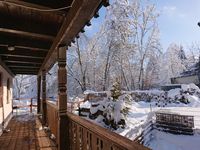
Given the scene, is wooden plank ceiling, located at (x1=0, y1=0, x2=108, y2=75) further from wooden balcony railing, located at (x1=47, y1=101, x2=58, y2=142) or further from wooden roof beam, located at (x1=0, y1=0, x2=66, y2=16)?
wooden balcony railing, located at (x1=47, y1=101, x2=58, y2=142)

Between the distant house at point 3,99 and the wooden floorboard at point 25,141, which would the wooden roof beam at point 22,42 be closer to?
the wooden floorboard at point 25,141

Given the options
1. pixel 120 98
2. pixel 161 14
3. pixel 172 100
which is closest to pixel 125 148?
pixel 120 98

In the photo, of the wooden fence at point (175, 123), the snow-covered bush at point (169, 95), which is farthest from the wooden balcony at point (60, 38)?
the snow-covered bush at point (169, 95)

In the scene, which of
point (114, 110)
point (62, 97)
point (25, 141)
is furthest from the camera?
point (114, 110)

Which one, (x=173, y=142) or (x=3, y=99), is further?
(x=173, y=142)

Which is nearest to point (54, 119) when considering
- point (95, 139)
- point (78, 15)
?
point (95, 139)

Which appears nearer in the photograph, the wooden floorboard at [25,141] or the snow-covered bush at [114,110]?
the wooden floorboard at [25,141]

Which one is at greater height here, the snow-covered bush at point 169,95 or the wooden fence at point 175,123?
the snow-covered bush at point 169,95

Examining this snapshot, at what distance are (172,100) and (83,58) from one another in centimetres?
1128

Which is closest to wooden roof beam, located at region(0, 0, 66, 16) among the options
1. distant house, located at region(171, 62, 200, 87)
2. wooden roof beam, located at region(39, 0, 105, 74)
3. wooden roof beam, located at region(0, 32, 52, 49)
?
wooden roof beam, located at region(39, 0, 105, 74)

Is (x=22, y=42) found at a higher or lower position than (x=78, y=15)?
higher

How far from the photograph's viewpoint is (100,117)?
34.5 feet

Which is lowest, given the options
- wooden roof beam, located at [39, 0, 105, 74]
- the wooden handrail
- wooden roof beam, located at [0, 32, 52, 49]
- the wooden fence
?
the wooden fence

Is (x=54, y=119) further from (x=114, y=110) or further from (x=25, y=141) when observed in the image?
(x=114, y=110)
